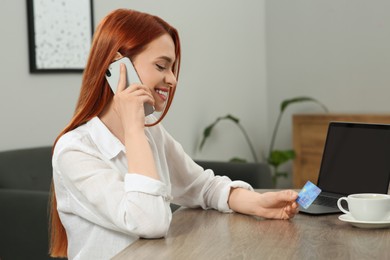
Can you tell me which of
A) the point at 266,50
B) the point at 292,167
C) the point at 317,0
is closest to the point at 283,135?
the point at 292,167

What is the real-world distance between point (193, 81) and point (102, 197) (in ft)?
11.4

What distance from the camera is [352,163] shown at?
2.07 m

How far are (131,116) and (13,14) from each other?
2.10 m

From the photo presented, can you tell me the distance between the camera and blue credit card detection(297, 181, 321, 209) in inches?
71.4

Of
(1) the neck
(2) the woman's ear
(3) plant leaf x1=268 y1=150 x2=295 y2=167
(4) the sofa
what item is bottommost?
(3) plant leaf x1=268 y1=150 x2=295 y2=167

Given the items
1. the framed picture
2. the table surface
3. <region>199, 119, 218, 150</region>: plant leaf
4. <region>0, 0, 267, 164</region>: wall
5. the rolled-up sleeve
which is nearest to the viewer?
the table surface

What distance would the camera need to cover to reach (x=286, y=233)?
1662 mm

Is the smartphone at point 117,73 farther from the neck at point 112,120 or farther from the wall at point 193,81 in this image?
the wall at point 193,81

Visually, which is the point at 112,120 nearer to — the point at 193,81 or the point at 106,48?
the point at 106,48

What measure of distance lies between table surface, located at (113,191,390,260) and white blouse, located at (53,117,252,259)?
65mm

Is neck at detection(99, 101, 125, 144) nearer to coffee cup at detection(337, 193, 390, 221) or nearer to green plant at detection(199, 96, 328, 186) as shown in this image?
coffee cup at detection(337, 193, 390, 221)

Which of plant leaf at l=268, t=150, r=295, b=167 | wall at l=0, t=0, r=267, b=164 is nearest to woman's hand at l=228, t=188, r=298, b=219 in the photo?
→ wall at l=0, t=0, r=267, b=164

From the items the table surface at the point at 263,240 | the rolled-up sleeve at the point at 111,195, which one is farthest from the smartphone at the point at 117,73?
the table surface at the point at 263,240

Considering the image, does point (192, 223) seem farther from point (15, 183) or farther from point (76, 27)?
point (76, 27)
